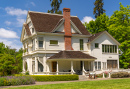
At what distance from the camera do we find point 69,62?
39.0 meters

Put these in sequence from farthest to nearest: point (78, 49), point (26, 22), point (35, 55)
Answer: point (26, 22), point (78, 49), point (35, 55)

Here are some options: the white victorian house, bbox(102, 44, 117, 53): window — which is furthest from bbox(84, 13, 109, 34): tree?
the white victorian house

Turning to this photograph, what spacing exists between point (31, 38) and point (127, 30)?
21.8 metres

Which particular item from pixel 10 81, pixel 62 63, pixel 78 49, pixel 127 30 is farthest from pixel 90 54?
pixel 10 81

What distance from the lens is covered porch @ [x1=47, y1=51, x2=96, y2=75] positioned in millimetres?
35069

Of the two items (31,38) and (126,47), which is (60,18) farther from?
(126,47)

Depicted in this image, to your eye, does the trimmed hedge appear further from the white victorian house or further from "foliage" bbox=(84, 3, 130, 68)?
"foliage" bbox=(84, 3, 130, 68)

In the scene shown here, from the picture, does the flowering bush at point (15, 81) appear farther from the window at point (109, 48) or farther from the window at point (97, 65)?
the window at point (109, 48)

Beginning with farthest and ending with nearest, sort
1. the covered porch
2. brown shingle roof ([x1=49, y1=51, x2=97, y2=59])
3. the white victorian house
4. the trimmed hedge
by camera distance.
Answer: the white victorian house < brown shingle roof ([x1=49, y1=51, x2=97, y2=59]) < the covered porch < the trimmed hedge

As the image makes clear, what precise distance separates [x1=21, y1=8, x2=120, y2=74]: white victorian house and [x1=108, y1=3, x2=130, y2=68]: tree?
5778 mm

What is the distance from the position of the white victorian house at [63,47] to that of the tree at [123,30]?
227 inches

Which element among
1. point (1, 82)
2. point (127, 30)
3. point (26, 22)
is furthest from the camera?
point (127, 30)

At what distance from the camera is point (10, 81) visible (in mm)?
23812

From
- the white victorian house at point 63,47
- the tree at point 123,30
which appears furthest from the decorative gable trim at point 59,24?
the tree at point 123,30
